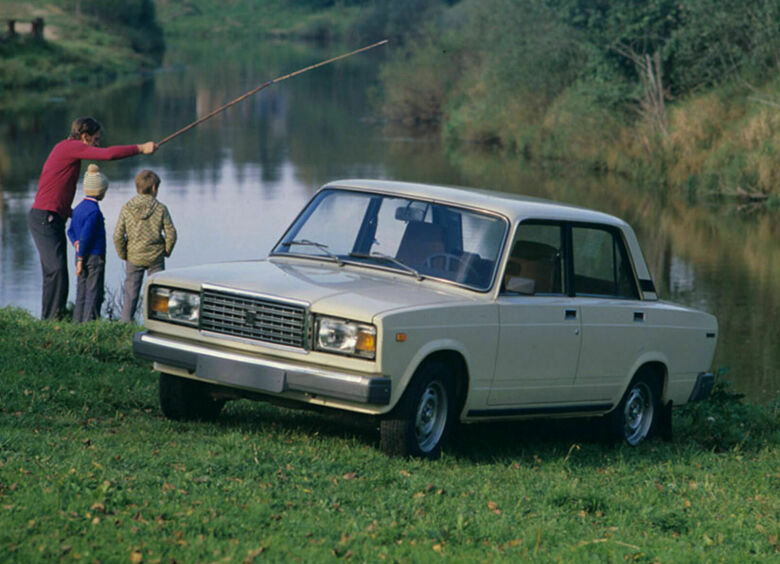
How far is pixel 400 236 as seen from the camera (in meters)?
8.70

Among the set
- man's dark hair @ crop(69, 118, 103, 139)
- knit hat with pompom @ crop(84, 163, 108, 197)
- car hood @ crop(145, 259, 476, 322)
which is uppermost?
man's dark hair @ crop(69, 118, 103, 139)

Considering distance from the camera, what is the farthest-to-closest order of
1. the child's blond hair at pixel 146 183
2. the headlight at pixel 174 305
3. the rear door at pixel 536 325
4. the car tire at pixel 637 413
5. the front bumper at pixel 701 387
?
the child's blond hair at pixel 146 183 → the front bumper at pixel 701 387 → the car tire at pixel 637 413 → the rear door at pixel 536 325 → the headlight at pixel 174 305

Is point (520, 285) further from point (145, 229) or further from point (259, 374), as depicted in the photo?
point (145, 229)

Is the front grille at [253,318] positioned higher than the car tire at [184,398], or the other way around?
the front grille at [253,318]

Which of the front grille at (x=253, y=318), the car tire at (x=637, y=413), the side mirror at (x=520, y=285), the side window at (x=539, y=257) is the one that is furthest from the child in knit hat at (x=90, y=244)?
the car tire at (x=637, y=413)

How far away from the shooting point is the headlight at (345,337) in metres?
7.36

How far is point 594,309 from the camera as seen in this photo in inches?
356

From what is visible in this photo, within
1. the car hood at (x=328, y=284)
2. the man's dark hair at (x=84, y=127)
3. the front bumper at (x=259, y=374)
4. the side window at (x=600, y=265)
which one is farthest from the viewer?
the man's dark hair at (x=84, y=127)

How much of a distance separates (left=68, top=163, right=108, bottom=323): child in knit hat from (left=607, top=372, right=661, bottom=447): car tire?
5327 millimetres

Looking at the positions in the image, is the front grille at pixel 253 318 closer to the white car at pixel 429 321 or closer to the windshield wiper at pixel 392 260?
the white car at pixel 429 321

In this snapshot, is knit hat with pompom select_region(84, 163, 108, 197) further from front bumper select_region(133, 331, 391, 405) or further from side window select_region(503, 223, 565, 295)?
side window select_region(503, 223, 565, 295)

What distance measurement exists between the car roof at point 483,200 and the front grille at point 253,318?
60.4 inches

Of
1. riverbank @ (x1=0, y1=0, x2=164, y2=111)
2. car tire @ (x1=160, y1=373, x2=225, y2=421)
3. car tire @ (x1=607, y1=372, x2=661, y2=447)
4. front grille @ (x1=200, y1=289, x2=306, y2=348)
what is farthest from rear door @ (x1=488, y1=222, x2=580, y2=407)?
riverbank @ (x1=0, y1=0, x2=164, y2=111)

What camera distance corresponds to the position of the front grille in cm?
757
